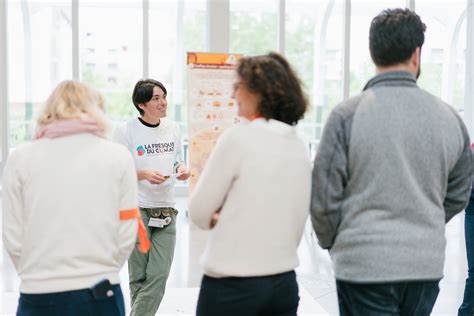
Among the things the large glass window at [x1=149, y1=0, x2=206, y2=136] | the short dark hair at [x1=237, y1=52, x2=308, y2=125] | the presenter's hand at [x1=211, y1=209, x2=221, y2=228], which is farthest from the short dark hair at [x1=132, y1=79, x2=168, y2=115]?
the large glass window at [x1=149, y1=0, x2=206, y2=136]

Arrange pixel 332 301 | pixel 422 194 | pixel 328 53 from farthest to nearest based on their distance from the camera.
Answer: pixel 328 53, pixel 332 301, pixel 422 194

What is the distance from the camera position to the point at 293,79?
2.14 meters

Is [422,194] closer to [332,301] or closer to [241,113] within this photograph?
[241,113]

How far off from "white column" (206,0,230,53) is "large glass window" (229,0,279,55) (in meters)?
0.67

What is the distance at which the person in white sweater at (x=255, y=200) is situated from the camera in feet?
6.61

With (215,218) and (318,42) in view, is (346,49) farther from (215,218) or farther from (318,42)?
(215,218)

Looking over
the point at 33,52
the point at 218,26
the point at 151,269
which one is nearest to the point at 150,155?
the point at 151,269

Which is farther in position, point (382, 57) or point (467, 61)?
point (467, 61)

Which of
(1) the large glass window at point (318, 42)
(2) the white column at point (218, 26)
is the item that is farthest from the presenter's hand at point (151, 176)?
(1) the large glass window at point (318, 42)

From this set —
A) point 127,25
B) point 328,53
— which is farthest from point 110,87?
point 328,53

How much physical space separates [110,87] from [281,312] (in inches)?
363

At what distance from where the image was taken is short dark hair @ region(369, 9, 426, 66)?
2096mm

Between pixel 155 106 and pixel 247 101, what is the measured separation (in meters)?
1.79

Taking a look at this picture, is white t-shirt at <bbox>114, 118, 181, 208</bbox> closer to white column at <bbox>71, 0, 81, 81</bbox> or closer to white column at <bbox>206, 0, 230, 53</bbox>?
white column at <bbox>206, 0, 230, 53</bbox>
